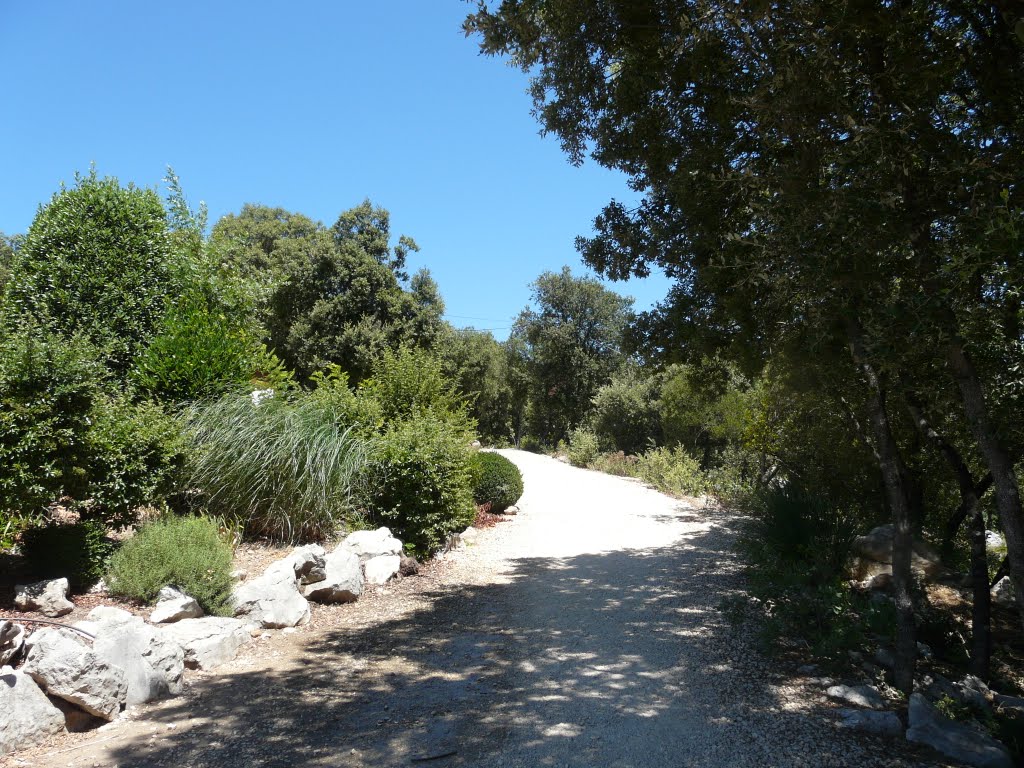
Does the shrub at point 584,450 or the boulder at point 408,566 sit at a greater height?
the shrub at point 584,450

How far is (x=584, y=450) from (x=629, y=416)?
7.95 ft

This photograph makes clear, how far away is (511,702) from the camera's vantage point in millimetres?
4410

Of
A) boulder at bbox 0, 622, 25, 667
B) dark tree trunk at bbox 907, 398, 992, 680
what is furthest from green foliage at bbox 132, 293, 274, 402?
dark tree trunk at bbox 907, 398, 992, 680

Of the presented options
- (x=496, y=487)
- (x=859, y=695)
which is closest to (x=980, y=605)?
(x=859, y=695)

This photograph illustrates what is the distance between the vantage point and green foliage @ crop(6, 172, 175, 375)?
7930 millimetres

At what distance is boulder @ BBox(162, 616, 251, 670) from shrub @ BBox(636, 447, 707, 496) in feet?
39.8

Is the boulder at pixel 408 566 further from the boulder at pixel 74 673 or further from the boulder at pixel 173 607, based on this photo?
the boulder at pixel 74 673

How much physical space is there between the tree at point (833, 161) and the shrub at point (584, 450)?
18.3 metres

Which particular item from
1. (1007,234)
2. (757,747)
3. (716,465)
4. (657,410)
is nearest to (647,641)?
(757,747)

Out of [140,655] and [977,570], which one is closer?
[140,655]

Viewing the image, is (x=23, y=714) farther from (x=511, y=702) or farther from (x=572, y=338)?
(x=572, y=338)

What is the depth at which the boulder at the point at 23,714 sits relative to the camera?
349cm

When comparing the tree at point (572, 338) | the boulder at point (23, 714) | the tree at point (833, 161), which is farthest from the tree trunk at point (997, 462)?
the tree at point (572, 338)

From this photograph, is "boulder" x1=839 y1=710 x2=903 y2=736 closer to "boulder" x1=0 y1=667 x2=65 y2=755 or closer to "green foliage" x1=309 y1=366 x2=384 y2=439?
"boulder" x1=0 y1=667 x2=65 y2=755
